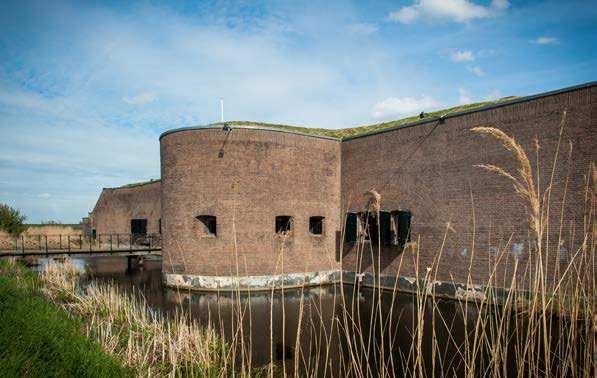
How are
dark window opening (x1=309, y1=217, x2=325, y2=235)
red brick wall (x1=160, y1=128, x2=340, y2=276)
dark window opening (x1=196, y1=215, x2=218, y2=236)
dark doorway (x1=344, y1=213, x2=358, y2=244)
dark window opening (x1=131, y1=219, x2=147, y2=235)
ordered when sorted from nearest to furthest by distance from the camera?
red brick wall (x1=160, y1=128, x2=340, y2=276), dark window opening (x1=196, y1=215, x2=218, y2=236), dark doorway (x1=344, y1=213, x2=358, y2=244), dark window opening (x1=309, y1=217, x2=325, y2=235), dark window opening (x1=131, y1=219, x2=147, y2=235)

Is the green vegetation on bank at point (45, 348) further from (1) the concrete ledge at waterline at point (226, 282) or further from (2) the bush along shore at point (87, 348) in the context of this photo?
(1) the concrete ledge at waterline at point (226, 282)

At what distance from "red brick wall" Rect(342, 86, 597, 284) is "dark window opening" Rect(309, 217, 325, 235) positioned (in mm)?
1125

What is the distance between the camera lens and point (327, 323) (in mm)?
8773

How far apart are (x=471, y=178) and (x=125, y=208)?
2160cm

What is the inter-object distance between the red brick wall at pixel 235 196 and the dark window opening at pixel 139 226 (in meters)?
11.2

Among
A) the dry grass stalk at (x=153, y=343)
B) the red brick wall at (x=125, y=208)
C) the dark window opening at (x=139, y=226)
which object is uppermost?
the red brick wall at (x=125, y=208)

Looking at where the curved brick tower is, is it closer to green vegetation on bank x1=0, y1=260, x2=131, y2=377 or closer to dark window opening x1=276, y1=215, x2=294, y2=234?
dark window opening x1=276, y1=215, x2=294, y2=234

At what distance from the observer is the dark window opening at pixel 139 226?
24.1m

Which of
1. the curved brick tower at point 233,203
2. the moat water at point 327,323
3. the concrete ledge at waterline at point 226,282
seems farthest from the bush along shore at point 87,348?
the curved brick tower at point 233,203

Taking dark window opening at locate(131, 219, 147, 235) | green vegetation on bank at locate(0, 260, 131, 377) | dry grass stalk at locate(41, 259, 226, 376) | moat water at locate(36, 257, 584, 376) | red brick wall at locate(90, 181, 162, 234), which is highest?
red brick wall at locate(90, 181, 162, 234)

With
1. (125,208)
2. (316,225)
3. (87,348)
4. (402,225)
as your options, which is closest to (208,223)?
(316,225)

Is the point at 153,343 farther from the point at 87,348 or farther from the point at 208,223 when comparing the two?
the point at 208,223

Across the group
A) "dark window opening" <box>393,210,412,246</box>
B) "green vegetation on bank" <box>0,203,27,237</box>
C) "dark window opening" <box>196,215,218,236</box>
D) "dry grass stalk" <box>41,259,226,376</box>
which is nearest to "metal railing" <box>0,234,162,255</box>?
"green vegetation on bank" <box>0,203,27,237</box>

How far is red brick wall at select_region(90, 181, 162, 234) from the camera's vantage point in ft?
75.8
